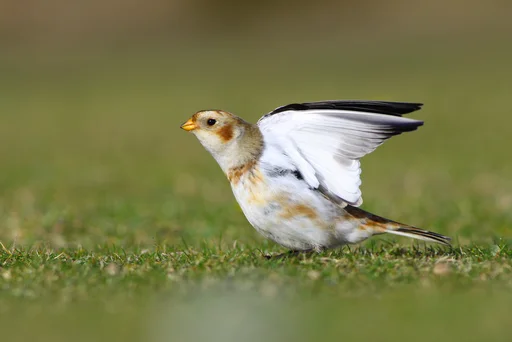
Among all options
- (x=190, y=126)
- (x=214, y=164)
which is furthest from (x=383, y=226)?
(x=214, y=164)

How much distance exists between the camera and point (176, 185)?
561 inches

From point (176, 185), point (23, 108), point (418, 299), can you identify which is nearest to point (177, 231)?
point (176, 185)

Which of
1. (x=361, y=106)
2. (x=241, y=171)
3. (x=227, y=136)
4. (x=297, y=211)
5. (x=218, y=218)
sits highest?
(x=361, y=106)

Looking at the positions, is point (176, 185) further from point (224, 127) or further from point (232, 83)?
point (232, 83)

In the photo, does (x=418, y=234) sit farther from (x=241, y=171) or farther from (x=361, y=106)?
(x=241, y=171)

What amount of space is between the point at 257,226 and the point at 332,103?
1103 mm

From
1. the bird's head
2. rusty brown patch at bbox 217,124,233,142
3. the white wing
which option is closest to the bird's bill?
the bird's head

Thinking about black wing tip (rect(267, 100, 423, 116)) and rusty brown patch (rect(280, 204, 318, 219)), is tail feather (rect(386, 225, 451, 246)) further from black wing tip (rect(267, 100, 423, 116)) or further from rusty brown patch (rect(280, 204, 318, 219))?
black wing tip (rect(267, 100, 423, 116))

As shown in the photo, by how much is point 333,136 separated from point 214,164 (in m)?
9.38

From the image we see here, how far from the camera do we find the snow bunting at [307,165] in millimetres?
7234

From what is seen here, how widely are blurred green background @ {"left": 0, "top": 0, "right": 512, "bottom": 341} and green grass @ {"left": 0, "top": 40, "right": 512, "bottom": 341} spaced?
0.03 m

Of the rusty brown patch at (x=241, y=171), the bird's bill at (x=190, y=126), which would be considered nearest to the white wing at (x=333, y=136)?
the rusty brown patch at (x=241, y=171)

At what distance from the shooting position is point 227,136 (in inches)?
293

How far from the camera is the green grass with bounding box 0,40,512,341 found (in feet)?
20.0
